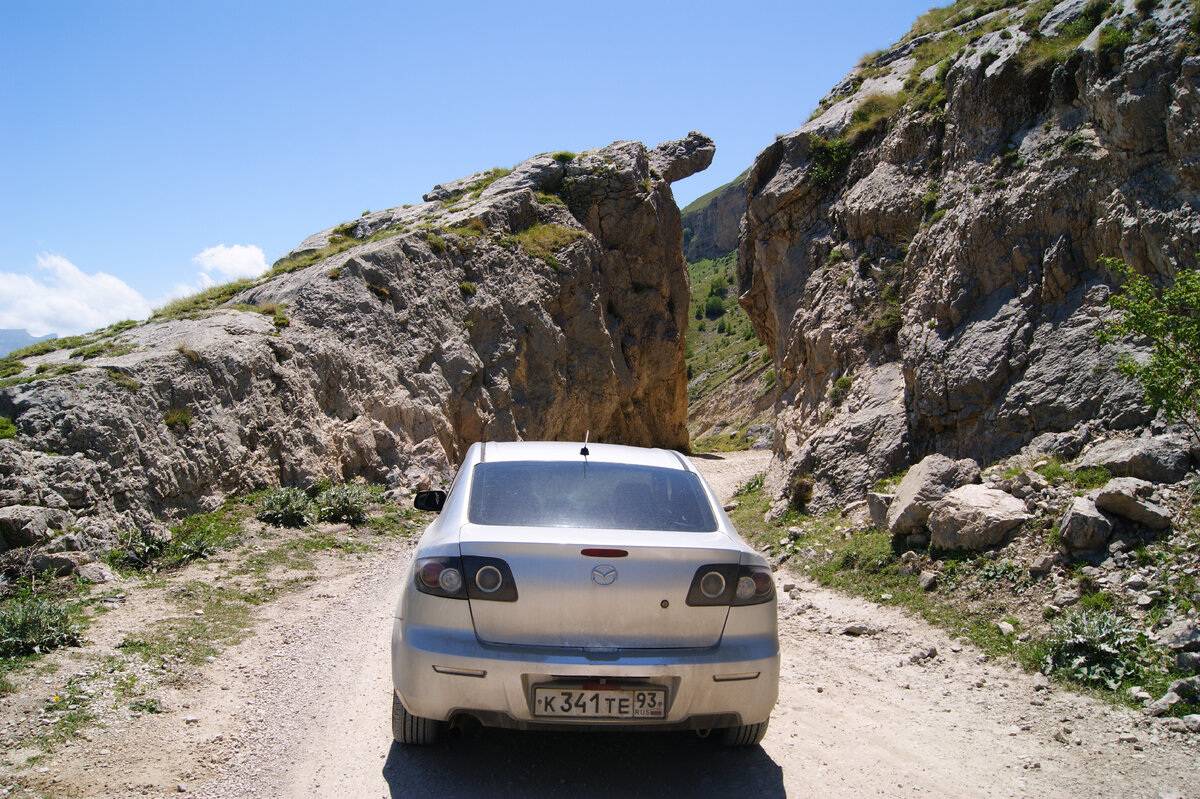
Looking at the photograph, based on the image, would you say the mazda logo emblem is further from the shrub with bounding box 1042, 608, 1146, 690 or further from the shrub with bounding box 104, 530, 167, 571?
the shrub with bounding box 104, 530, 167, 571

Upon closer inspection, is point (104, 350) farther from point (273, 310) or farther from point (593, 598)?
point (593, 598)

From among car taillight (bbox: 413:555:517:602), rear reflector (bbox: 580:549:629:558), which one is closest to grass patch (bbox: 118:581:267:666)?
car taillight (bbox: 413:555:517:602)

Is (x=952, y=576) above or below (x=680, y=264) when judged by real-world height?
below

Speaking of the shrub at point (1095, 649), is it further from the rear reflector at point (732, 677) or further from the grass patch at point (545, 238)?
the grass patch at point (545, 238)

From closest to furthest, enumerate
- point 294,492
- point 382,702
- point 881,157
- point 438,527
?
1. point 438,527
2. point 382,702
3. point 294,492
4. point 881,157

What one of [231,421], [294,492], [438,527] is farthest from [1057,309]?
[231,421]

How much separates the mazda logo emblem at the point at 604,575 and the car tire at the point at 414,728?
128cm

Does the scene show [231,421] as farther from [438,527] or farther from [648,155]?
[648,155]

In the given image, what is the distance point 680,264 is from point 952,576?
27.3 meters

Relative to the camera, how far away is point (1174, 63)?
8.64 meters

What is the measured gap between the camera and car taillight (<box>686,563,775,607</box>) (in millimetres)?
3674

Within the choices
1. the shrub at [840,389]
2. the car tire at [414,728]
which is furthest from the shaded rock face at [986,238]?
the car tire at [414,728]

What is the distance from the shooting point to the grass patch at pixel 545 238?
83.7ft

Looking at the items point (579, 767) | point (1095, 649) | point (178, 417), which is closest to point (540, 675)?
point (579, 767)
